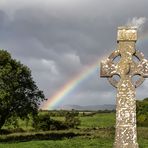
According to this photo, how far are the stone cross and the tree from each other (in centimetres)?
4019

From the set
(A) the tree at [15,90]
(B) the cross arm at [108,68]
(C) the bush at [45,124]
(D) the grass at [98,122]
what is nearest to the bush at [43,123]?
(C) the bush at [45,124]

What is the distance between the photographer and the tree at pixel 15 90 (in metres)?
56.8

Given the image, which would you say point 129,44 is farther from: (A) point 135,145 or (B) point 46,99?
(B) point 46,99

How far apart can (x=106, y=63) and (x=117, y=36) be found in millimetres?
1026

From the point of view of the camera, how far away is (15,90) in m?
59.2

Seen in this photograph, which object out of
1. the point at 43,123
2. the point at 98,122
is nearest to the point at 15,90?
the point at 43,123

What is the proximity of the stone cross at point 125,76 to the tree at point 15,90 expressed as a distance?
40.2 m

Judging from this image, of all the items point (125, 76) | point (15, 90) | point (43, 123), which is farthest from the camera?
point (43, 123)

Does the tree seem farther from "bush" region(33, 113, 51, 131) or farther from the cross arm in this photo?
the cross arm

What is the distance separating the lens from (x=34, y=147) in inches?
1522

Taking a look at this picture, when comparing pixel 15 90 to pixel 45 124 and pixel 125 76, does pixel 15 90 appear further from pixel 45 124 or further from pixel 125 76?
pixel 125 76

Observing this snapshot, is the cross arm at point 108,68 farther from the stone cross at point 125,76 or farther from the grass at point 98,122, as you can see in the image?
the grass at point 98,122

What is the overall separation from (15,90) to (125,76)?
4484 centimetres

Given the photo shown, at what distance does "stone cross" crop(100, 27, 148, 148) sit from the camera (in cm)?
1493
